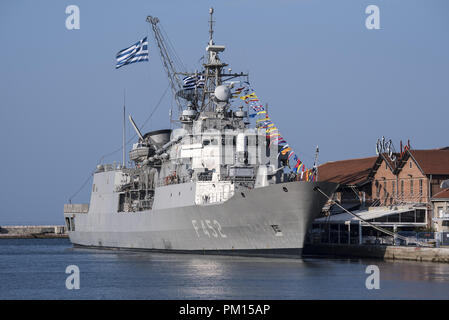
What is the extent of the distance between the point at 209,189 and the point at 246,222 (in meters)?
A: 4.12

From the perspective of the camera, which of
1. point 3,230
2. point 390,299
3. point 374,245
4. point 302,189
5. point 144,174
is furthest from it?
point 3,230

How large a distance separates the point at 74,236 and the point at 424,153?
3225 cm

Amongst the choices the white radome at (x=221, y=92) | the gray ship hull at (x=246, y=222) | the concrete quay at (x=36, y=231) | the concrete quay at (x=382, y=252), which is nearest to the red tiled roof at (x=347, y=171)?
the concrete quay at (x=382, y=252)

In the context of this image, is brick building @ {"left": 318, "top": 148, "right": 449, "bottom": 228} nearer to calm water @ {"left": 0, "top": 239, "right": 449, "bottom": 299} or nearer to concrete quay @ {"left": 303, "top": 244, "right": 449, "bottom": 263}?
concrete quay @ {"left": 303, "top": 244, "right": 449, "bottom": 263}

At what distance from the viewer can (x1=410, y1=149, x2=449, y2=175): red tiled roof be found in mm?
47688

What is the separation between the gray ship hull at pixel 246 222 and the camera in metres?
38.0

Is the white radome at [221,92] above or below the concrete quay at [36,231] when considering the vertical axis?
above

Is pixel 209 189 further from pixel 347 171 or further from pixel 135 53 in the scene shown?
pixel 347 171

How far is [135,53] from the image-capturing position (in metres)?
49.3

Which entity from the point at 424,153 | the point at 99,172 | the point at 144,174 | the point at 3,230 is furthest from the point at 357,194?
the point at 3,230

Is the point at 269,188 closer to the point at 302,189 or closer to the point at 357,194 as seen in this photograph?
the point at 302,189

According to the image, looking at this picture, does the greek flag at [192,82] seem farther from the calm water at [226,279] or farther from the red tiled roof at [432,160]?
the red tiled roof at [432,160]

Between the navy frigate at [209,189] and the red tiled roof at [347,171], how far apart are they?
1086 centimetres

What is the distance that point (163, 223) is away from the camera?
155 ft
